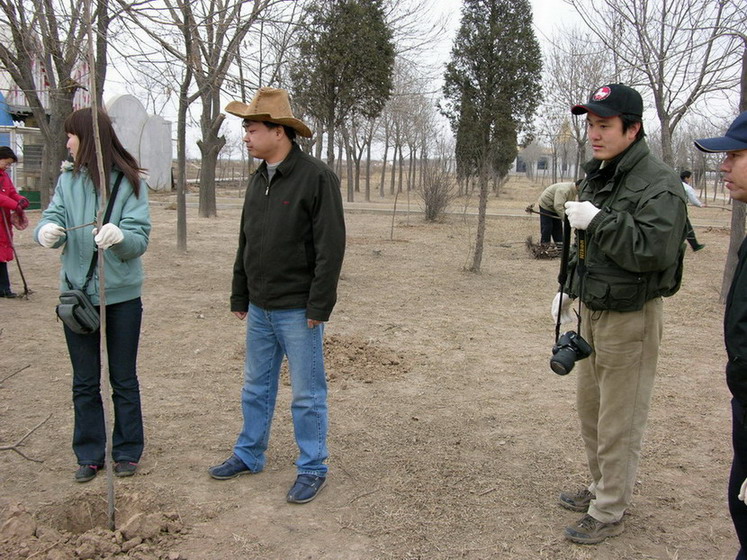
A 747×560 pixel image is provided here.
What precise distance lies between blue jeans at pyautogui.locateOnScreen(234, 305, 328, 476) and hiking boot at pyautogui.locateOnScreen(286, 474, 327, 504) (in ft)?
0.09

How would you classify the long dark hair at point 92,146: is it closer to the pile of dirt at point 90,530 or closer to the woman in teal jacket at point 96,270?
the woman in teal jacket at point 96,270

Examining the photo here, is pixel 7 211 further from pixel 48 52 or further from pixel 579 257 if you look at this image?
pixel 579 257

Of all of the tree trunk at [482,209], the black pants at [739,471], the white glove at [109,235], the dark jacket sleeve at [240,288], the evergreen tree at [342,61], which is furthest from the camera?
the tree trunk at [482,209]

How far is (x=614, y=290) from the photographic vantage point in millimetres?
2568

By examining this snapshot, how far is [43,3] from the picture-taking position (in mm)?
7473

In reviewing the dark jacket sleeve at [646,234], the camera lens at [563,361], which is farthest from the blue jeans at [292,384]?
the dark jacket sleeve at [646,234]

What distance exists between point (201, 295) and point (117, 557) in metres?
5.43

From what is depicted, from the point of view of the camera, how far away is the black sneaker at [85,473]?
A: 10.4 feet

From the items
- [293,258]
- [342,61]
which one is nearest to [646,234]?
[293,258]

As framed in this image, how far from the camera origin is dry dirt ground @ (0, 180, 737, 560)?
8.95ft

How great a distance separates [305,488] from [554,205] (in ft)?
27.7

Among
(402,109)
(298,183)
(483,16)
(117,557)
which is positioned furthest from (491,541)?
(402,109)

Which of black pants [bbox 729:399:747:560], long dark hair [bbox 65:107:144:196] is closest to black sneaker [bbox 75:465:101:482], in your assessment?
long dark hair [bbox 65:107:144:196]

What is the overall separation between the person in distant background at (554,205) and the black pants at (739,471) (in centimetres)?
730
